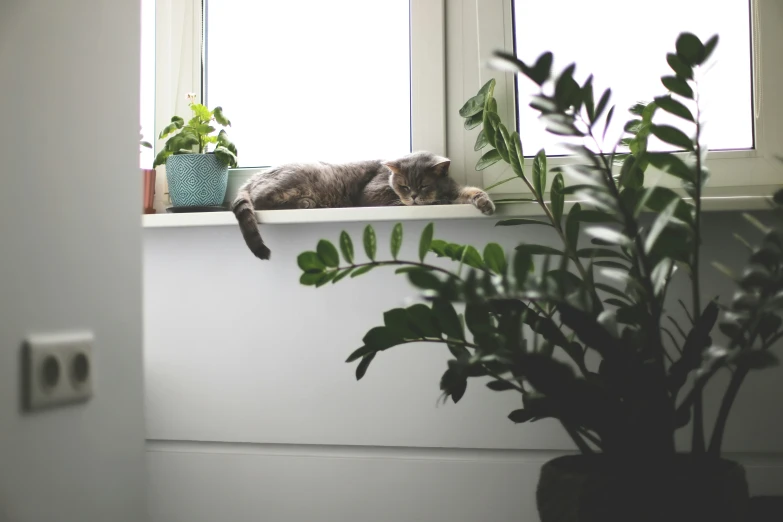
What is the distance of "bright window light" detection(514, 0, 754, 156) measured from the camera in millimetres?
1422

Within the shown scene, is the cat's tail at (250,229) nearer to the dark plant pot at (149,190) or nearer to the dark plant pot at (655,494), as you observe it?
the dark plant pot at (149,190)

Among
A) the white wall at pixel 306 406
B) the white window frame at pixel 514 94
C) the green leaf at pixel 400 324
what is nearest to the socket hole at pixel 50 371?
the green leaf at pixel 400 324

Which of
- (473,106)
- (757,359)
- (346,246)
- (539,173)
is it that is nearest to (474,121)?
(473,106)

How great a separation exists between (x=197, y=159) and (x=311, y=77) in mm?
377

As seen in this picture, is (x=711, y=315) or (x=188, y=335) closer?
(x=711, y=315)

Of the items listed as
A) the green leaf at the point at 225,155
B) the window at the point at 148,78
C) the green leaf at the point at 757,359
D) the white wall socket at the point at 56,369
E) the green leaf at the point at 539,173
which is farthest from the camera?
the window at the point at 148,78

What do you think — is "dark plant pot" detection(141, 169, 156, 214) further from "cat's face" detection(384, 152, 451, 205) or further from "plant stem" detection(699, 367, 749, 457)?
"plant stem" detection(699, 367, 749, 457)

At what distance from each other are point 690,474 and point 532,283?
1.16 ft

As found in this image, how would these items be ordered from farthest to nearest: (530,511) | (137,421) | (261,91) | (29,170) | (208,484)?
(261,91)
(208,484)
(530,511)
(137,421)
(29,170)

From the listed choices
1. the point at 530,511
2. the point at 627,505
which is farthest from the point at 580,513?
the point at 530,511

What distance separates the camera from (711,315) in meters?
0.91

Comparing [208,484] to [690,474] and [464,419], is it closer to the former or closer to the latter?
[464,419]

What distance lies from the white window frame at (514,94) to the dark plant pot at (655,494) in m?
0.73

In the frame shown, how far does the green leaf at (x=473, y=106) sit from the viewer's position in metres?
1.38
